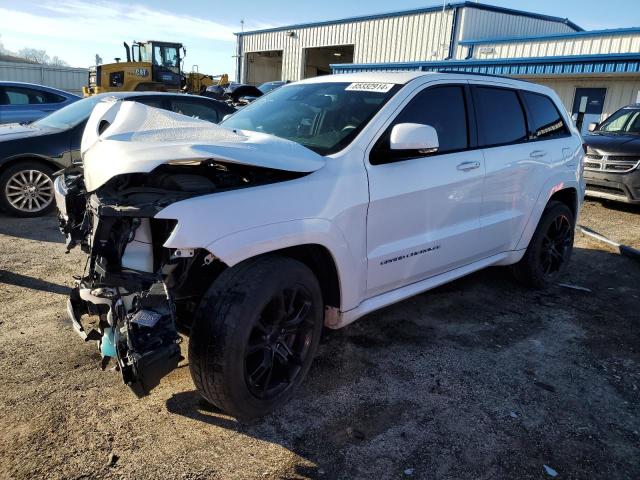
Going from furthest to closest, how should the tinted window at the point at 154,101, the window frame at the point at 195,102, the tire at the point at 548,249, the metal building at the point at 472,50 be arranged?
the metal building at the point at 472,50 → the window frame at the point at 195,102 → the tinted window at the point at 154,101 → the tire at the point at 548,249

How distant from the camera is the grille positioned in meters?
8.55

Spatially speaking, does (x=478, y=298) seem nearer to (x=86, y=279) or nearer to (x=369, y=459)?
(x=369, y=459)

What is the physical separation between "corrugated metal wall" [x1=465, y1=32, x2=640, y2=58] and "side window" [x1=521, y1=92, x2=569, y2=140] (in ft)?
50.2

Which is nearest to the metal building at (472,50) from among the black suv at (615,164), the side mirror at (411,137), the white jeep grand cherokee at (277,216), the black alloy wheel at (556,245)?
the black suv at (615,164)

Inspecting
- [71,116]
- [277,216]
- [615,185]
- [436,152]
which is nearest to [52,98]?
[71,116]

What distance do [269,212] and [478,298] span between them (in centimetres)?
279

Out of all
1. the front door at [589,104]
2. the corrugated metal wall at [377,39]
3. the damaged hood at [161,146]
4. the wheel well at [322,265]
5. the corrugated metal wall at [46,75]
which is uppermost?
the corrugated metal wall at [377,39]

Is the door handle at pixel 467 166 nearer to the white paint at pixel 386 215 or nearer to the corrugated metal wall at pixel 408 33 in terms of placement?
the white paint at pixel 386 215

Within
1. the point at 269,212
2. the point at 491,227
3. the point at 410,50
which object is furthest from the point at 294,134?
the point at 410,50

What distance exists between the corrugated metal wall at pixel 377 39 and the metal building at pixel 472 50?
1.9 inches

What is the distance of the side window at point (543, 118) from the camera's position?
452 cm

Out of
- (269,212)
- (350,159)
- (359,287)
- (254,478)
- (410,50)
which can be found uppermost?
(410,50)

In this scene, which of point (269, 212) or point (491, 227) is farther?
point (491, 227)

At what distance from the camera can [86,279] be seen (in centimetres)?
270
